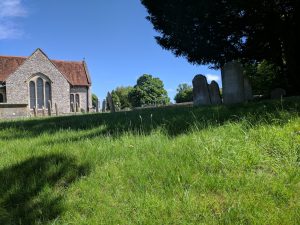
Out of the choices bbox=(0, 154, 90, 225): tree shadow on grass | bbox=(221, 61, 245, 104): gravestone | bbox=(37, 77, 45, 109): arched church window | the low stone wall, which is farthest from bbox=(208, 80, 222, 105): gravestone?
bbox=(37, 77, 45, 109): arched church window

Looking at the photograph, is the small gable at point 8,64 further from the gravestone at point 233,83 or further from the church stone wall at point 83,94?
the gravestone at point 233,83

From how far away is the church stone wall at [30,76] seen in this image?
49656 mm

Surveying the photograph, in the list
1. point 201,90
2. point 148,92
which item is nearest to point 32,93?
point 148,92

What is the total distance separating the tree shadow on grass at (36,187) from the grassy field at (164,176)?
0.04 ft

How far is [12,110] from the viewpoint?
2666 centimetres

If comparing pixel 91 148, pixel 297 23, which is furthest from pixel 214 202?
pixel 297 23

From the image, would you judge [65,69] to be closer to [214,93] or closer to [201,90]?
[201,90]

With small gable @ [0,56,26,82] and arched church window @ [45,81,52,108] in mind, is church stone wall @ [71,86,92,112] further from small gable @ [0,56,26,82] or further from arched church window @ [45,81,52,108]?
small gable @ [0,56,26,82]

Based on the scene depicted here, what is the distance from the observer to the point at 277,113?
22.5 ft

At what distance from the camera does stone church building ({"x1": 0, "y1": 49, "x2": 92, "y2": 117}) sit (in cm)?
4972

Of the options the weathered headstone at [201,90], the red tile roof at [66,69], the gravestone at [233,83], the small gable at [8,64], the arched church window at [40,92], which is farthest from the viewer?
the arched church window at [40,92]

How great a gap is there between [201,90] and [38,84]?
40.5 meters

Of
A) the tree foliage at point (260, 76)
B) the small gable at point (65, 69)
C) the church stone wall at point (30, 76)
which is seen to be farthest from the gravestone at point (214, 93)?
the small gable at point (65, 69)

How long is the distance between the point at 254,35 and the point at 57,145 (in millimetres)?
12501
